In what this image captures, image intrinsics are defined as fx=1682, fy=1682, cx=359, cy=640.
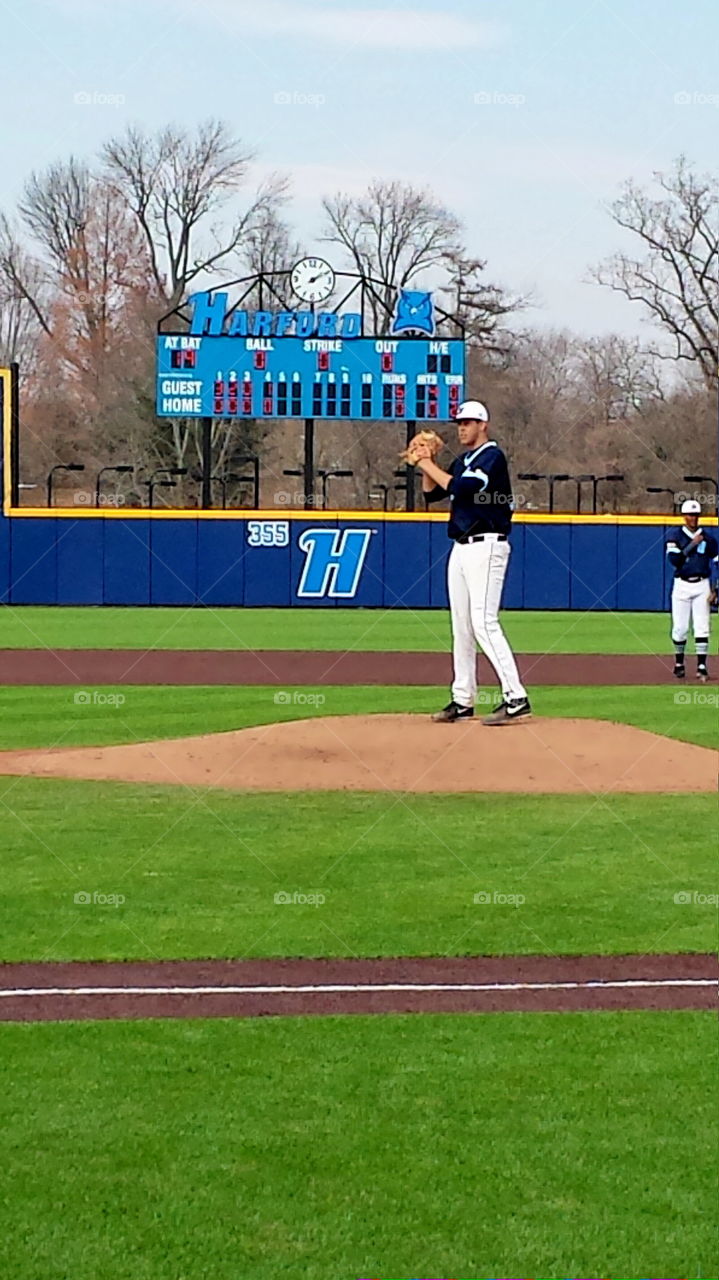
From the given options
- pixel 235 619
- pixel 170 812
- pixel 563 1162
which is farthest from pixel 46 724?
pixel 235 619

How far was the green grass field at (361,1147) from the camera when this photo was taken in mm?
3805

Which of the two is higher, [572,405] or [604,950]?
[572,405]

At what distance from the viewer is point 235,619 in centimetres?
3191

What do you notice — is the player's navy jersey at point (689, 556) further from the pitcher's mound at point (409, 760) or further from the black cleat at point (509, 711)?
the black cleat at point (509, 711)

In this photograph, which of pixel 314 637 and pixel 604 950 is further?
pixel 314 637

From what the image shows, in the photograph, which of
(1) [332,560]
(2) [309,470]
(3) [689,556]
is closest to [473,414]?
(3) [689,556]

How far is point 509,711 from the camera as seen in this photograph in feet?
38.2

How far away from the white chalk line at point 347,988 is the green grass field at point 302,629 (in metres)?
17.9

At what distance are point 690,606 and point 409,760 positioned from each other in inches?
359

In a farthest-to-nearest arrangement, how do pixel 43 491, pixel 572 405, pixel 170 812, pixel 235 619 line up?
pixel 43 491 < pixel 572 405 < pixel 235 619 < pixel 170 812

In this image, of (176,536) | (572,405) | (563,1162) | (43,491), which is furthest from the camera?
(43,491)

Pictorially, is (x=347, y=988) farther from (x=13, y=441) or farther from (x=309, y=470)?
(x=13, y=441)

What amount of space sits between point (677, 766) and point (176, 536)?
24386 mm

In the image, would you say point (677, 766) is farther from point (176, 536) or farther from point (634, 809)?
point (176, 536)
